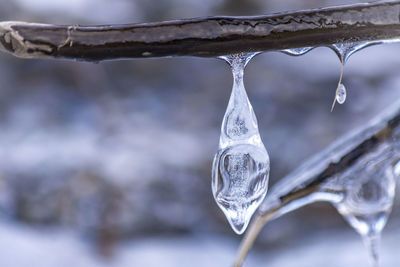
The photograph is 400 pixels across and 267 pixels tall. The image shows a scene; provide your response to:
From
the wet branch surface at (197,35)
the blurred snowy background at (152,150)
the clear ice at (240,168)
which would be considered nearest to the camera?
the wet branch surface at (197,35)

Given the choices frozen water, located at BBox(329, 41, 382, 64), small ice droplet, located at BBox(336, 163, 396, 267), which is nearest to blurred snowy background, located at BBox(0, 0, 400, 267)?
small ice droplet, located at BBox(336, 163, 396, 267)

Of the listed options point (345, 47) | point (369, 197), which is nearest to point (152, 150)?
point (369, 197)

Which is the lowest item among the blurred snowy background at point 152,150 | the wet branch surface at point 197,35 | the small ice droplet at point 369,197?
the small ice droplet at point 369,197

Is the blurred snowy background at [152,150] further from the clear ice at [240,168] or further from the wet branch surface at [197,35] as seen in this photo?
the wet branch surface at [197,35]

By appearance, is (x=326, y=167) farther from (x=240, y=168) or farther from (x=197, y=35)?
(x=197, y=35)

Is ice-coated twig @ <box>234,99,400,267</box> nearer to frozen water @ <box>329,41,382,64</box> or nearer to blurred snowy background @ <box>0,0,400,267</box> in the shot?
frozen water @ <box>329,41,382,64</box>

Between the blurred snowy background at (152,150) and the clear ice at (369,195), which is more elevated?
the blurred snowy background at (152,150)

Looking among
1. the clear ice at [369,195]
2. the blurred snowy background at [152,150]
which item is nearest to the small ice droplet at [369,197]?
the clear ice at [369,195]
